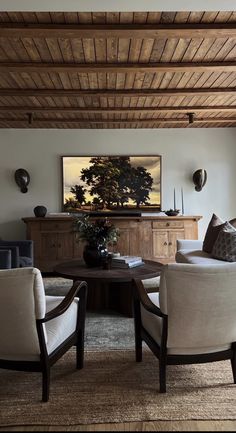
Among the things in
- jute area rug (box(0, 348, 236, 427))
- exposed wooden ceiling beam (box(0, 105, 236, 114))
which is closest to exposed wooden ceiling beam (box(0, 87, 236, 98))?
exposed wooden ceiling beam (box(0, 105, 236, 114))

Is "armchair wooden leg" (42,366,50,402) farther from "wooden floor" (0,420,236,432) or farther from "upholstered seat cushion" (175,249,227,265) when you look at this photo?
"upholstered seat cushion" (175,249,227,265)

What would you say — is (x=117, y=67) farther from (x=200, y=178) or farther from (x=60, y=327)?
(x=200, y=178)

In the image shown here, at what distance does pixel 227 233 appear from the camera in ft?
13.7

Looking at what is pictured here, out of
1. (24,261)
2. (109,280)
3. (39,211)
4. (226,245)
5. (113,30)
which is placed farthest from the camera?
(39,211)

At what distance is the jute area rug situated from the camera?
1989 mm

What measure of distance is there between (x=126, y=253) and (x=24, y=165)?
2.53 meters

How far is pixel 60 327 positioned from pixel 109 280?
1131 millimetres

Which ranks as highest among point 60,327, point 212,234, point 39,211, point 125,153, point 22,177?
point 125,153

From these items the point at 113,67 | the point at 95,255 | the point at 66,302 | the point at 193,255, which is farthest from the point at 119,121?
the point at 66,302

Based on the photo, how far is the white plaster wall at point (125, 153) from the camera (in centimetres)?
647

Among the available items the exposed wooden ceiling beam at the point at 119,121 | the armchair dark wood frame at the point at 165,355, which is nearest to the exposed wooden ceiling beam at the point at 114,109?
the exposed wooden ceiling beam at the point at 119,121

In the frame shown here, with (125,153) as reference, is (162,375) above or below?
below

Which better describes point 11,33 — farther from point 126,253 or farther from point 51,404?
point 126,253

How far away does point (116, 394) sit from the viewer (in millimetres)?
2213
